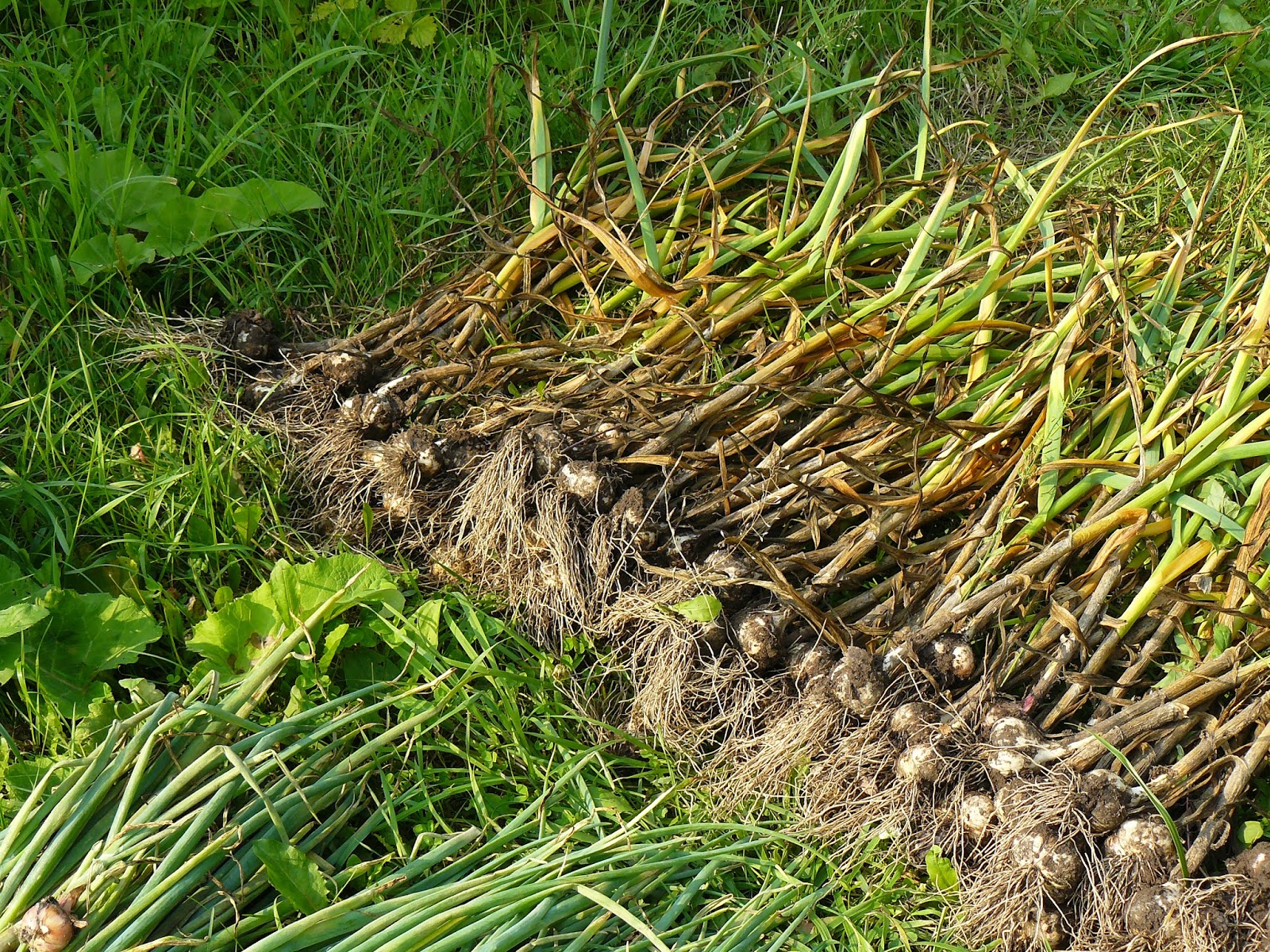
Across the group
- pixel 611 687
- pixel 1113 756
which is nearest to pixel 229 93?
pixel 611 687

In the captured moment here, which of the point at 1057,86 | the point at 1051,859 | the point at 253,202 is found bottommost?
the point at 1051,859

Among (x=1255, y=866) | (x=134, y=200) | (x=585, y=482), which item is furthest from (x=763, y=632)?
(x=134, y=200)

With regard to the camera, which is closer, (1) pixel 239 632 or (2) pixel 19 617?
(2) pixel 19 617

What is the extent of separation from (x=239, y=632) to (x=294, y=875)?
50 centimetres

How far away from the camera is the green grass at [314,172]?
81.5 inches

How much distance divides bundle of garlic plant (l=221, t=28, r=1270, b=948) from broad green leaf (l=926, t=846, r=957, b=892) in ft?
0.08

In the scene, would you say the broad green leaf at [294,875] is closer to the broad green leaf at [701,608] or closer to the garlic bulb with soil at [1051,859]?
the broad green leaf at [701,608]

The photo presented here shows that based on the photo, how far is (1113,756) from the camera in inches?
70.7

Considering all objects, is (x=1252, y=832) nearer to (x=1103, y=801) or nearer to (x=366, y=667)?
(x=1103, y=801)

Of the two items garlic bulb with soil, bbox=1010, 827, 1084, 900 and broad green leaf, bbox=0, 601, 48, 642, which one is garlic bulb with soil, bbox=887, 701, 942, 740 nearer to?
garlic bulb with soil, bbox=1010, 827, 1084, 900

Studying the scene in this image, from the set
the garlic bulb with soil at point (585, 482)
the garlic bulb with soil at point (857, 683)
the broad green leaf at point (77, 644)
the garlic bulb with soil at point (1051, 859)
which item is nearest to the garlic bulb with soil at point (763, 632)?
the garlic bulb with soil at point (857, 683)

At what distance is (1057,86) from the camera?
3.14 m

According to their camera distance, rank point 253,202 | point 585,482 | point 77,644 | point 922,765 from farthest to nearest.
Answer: point 253,202
point 585,482
point 77,644
point 922,765

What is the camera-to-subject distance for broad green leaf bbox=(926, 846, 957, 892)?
1.80m
